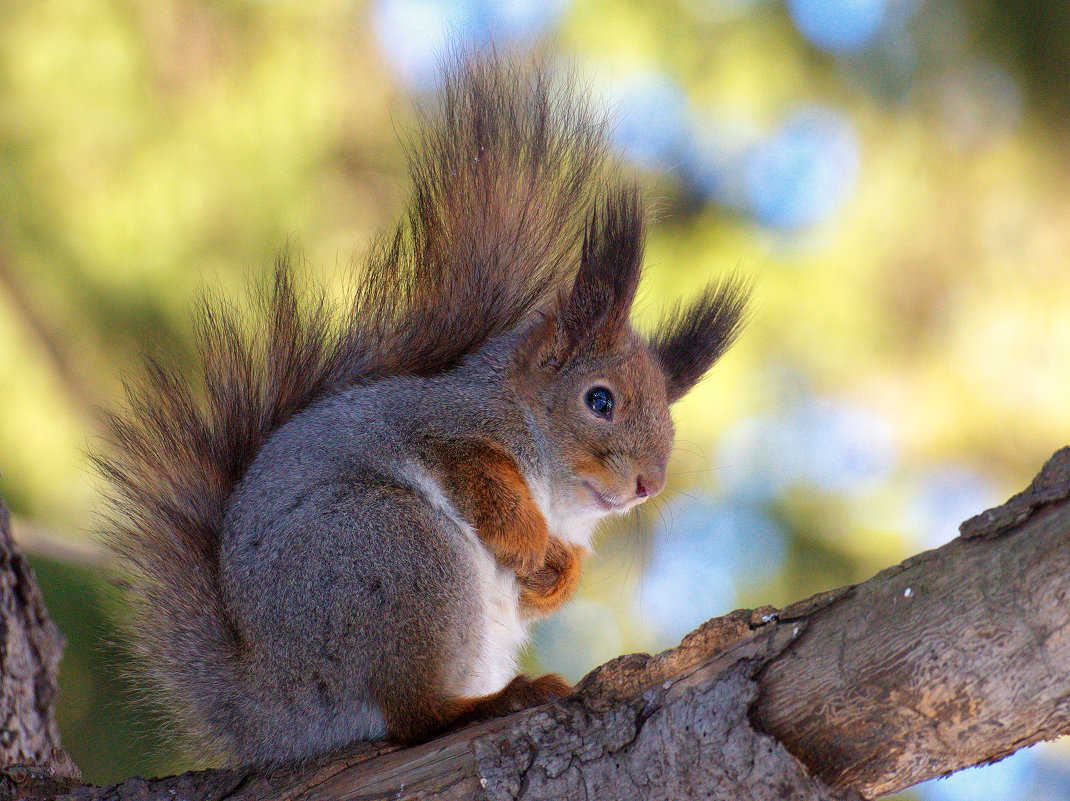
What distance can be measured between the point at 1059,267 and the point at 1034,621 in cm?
218

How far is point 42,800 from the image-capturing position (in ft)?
5.37

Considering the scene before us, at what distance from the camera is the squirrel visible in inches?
63.2

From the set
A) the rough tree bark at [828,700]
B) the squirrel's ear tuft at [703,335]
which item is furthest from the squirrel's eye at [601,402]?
the rough tree bark at [828,700]

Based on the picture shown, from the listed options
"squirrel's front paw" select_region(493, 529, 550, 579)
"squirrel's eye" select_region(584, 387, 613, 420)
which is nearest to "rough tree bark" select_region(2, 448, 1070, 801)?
"squirrel's front paw" select_region(493, 529, 550, 579)

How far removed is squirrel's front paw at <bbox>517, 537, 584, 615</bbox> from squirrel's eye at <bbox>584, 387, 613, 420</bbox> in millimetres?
279

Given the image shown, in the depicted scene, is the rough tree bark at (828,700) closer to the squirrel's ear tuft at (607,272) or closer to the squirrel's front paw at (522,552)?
the squirrel's front paw at (522,552)

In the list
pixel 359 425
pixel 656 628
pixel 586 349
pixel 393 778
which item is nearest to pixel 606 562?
pixel 656 628

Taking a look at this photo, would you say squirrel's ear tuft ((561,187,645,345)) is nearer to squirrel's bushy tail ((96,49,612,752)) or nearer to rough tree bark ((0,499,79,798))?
squirrel's bushy tail ((96,49,612,752))

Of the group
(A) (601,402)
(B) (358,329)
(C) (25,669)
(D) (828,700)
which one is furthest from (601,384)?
(C) (25,669)

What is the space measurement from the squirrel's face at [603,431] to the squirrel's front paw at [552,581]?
0.09 m

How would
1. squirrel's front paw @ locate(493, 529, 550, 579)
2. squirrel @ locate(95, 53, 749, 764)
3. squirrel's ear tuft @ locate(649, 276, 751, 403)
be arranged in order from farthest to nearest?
1. squirrel's ear tuft @ locate(649, 276, 751, 403)
2. squirrel's front paw @ locate(493, 529, 550, 579)
3. squirrel @ locate(95, 53, 749, 764)

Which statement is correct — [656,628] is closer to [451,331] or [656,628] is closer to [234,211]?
[451,331]

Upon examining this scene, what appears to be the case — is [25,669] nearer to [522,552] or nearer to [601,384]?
[522,552]

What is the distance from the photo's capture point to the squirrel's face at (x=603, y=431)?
77.6 inches
